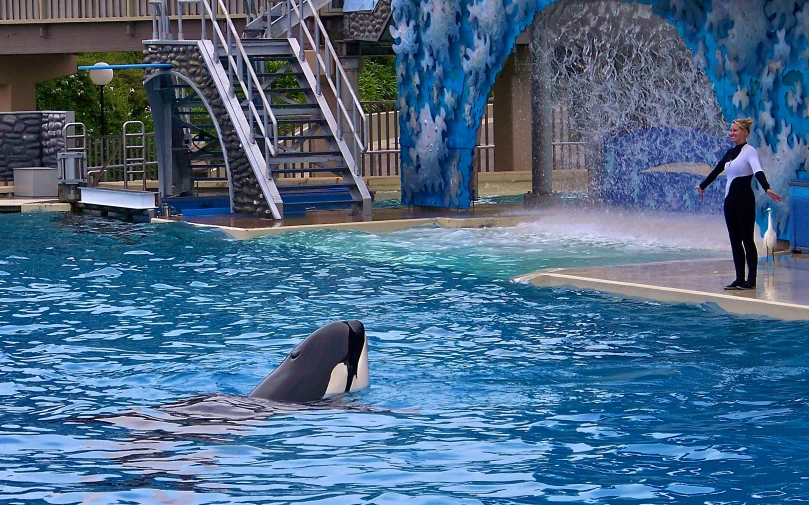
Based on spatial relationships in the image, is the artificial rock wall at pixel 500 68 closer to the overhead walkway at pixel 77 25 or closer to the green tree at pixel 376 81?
the overhead walkway at pixel 77 25

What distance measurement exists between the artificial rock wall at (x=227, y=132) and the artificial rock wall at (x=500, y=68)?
263 centimetres

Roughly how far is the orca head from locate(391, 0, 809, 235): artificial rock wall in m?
6.83

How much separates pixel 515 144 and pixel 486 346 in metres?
16.7

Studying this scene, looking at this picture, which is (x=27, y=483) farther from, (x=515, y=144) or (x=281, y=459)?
(x=515, y=144)

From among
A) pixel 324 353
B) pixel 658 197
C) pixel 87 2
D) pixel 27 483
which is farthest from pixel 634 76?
pixel 27 483

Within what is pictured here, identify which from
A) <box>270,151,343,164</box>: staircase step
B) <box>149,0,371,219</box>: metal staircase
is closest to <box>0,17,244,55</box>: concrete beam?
<box>149,0,371,219</box>: metal staircase

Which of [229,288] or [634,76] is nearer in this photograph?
[229,288]

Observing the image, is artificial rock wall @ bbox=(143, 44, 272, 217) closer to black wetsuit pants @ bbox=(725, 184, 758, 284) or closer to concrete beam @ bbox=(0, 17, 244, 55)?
concrete beam @ bbox=(0, 17, 244, 55)

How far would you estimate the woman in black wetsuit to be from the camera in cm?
971

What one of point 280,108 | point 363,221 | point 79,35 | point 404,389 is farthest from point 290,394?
point 79,35

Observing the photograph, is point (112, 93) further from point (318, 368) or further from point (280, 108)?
point (318, 368)

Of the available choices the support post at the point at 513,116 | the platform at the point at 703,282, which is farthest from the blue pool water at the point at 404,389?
the support post at the point at 513,116

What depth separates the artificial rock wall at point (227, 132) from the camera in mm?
16797

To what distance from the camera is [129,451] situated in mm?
5684
